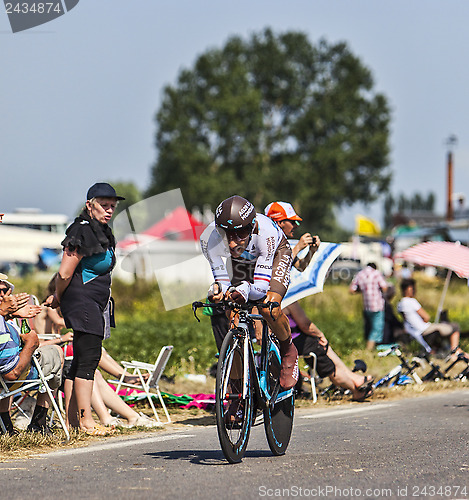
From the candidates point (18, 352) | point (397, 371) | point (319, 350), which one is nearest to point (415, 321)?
point (397, 371)

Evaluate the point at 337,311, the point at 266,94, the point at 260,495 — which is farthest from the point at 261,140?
the point at 260,495

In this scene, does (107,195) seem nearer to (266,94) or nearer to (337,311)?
(337,311)

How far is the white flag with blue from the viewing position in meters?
10.7

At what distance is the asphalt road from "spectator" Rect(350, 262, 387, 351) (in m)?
7.77

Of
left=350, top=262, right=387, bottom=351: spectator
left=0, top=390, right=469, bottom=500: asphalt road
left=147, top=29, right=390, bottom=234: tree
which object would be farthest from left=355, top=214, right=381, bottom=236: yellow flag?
left=0, top=390, right=469, bottom=500: asphalt road

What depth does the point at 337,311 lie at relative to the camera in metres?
28.0

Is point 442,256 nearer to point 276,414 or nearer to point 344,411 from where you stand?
point 344,411

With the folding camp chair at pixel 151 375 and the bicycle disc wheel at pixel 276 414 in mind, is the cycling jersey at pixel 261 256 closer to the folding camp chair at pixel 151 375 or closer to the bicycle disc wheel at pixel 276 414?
the bicycle disc wheel at pixel 276 414

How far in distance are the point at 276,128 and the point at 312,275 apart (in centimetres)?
5614

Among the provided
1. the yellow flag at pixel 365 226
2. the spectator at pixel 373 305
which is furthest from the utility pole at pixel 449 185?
the spectator at pixel 373 305

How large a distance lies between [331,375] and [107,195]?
4.01m

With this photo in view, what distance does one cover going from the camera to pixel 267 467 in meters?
6.54

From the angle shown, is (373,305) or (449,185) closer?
(373,305)

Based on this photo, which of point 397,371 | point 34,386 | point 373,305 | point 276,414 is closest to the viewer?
point 276,414
